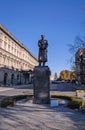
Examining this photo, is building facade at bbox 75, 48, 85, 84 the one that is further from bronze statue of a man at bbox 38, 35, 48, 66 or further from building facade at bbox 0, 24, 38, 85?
bronze statue of a man at bbox 38, 35, 48, 66

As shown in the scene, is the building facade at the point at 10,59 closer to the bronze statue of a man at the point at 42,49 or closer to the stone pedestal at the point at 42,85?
the bronze statue of a man at the point at 42,49

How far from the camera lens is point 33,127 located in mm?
7707

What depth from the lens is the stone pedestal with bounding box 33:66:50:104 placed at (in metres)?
14.7

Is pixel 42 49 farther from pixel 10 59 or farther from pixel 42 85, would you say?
pixel 10 59

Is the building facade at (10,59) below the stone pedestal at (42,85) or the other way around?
the other way around

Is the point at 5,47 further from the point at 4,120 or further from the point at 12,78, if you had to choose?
the point at 4,120

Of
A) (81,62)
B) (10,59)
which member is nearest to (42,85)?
(10,59)

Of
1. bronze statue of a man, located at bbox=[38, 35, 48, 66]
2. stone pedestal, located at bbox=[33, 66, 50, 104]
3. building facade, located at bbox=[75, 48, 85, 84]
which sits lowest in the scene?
stone pedestal, located at bbox=[33, 66, 50, 104]

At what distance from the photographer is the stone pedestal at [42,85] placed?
14688 millimetres

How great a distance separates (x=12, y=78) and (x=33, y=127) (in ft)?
176

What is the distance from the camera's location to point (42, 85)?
14695mm

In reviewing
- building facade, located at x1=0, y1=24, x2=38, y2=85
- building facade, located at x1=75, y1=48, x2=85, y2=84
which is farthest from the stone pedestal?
building facade, located at x1=0, y1=24, x2=38, y2=85

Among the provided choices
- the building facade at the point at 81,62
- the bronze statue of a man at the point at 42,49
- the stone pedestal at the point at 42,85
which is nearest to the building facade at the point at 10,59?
the building facade at the point at 81,62

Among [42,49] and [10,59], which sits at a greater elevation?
[10,59]
